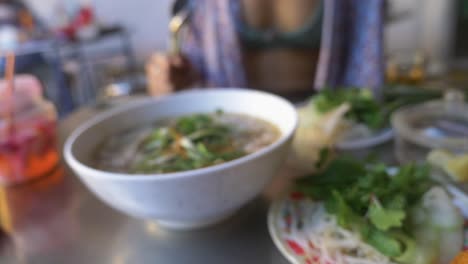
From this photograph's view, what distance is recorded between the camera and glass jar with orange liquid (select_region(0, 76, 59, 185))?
77 centimetres

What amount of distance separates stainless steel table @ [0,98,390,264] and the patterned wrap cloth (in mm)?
688

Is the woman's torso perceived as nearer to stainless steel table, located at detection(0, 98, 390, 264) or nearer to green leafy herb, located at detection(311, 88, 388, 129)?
green leafy herb, located at detection(311, 88, 388, 129)

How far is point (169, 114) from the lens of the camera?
2.61 feet

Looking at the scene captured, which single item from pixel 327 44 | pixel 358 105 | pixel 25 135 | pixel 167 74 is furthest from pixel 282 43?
pixel 25 135

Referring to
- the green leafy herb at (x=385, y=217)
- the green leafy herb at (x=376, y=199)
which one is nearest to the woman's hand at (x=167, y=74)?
the green leafy herb at (x=376, y=199)

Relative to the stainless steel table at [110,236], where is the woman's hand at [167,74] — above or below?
above

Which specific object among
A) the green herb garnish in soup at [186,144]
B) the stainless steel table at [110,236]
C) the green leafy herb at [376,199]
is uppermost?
the green herb garnish in soup at [186,144]

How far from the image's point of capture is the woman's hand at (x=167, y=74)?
3.52 ft

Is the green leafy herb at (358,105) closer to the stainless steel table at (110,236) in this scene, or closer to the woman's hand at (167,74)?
the stainless steel table at (110,236)

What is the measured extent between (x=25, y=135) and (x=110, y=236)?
0.32 m

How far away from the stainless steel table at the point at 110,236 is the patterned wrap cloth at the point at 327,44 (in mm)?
688

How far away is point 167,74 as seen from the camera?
107cm

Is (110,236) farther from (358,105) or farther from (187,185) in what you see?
(358,105)

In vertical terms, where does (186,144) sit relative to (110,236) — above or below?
above
